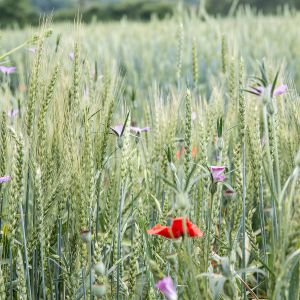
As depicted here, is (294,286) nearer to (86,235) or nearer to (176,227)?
(176,227)

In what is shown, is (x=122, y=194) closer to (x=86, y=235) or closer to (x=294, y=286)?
(x=86, y=235)

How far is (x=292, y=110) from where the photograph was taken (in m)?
Result: 1.40

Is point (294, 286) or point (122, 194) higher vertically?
point (122, 194)

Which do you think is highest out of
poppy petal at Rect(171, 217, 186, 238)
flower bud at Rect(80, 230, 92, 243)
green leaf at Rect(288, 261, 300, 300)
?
poppy petal at Rect(171, 217, 186, 238)

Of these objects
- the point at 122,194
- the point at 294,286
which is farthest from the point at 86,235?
the point at 294,286

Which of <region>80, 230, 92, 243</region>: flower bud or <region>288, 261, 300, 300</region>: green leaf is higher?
<region>80, 230, 92, 243</region>: flower bud

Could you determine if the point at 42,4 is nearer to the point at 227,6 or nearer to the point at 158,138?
the point at 227,6

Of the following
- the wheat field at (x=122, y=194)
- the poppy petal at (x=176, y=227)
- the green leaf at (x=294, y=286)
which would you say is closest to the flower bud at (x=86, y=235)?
the wheat field at (x=122, y=194)

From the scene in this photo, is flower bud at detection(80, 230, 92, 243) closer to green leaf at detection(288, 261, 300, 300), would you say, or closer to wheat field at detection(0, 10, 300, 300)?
wheat field at detection(0, 10, 300, 300)

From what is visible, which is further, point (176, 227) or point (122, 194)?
point (122, 194)

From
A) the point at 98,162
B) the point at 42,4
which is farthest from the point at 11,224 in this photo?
the point at 42,4

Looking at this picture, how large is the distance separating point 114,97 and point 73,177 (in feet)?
0.88

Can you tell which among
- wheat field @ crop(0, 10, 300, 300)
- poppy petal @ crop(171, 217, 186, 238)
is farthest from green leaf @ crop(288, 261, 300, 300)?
poppy petal @ crop(171, 217, 186, 238)

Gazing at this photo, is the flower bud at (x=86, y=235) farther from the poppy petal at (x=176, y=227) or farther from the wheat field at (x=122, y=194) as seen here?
the poppy petal at (x=176, y=227)
